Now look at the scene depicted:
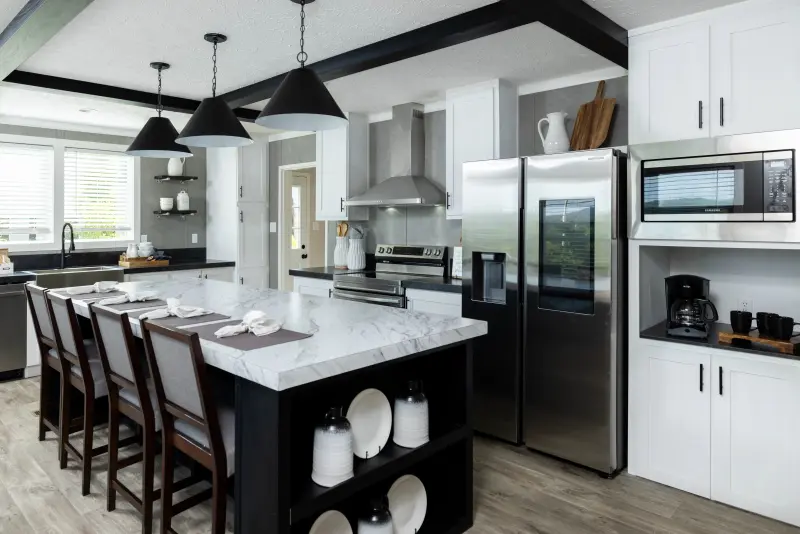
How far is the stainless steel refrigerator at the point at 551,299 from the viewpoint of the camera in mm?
2879

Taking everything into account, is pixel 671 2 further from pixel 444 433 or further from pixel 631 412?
pixel 444 433

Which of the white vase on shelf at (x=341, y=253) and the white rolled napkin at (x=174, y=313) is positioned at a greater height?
the white vase on shelf at (x=341, y=253)

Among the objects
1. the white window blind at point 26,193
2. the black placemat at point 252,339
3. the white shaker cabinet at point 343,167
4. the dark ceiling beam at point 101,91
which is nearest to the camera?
the black placemat at point 252,339

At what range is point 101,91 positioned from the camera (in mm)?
4176

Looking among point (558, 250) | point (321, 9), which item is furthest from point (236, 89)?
point (558, 250)

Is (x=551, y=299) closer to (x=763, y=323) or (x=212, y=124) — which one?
(x=763, y=323)

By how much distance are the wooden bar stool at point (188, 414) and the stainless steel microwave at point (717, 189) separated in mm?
2209

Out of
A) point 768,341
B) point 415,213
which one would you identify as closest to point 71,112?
point 415,213

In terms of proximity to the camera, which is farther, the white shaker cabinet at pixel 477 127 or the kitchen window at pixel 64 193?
the kitchen window at pixel 64 193

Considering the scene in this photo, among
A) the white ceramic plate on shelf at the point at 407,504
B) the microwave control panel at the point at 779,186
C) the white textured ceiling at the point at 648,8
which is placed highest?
the white textured ceiling at the point at 648,8

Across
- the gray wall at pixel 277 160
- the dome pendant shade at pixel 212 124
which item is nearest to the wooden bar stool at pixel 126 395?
the dome pendant shade at pixel 212 124

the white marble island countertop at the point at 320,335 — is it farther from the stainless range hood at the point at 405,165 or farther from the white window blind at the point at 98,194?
the white window blind at the point at 98,194

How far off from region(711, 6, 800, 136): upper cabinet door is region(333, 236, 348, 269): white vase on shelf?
3328 mm

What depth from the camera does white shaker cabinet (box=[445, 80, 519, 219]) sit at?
3881 millimetres
